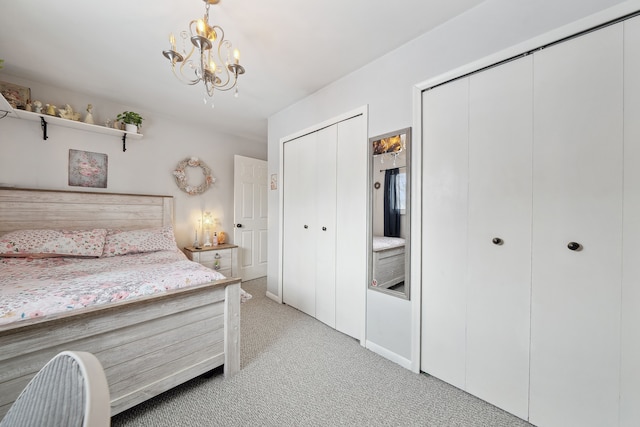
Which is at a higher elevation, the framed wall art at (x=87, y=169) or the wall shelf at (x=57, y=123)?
the wall shelf at (x=57, y=123)

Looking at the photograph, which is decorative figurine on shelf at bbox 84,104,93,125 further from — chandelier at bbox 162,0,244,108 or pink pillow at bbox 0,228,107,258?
chandelier at bbox 162,0,244,108

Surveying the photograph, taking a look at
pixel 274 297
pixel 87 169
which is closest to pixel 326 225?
pixel 274 297

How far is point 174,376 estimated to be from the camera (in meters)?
1.55

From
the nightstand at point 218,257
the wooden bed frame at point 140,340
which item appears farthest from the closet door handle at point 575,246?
the nightstand at point 218,257

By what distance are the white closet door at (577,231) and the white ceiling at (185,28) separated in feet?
2.40

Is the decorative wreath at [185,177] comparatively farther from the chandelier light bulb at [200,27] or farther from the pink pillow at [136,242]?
the chandelier light bulb at [200,27]

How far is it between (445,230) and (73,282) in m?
2.38

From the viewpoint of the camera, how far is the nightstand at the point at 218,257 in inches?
134

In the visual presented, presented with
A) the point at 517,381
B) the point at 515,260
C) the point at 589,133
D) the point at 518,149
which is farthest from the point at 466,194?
the point at 517,381

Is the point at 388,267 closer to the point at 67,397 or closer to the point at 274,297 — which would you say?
the point at 274,297

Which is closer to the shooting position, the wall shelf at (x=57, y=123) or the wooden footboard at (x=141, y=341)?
the wooden footboard at (x=141, y=341)

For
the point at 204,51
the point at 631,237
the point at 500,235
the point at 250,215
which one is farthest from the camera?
the point at 250,215

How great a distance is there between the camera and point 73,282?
1.54 metres

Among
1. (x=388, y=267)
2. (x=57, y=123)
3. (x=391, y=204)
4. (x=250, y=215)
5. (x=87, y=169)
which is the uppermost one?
(x=57, y=123)
